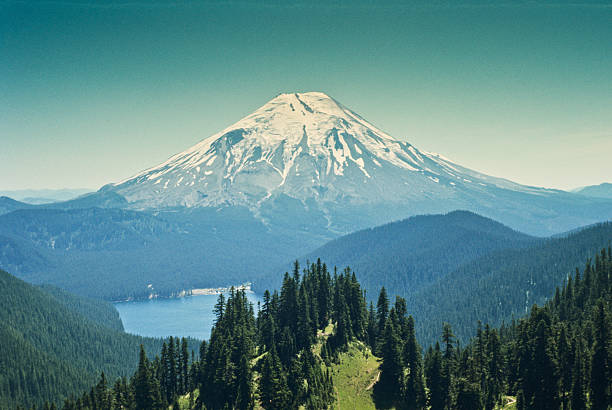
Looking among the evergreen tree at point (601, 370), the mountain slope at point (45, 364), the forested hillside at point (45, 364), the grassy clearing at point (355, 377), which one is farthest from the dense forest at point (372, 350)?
the forested hillside at point (45, 364)

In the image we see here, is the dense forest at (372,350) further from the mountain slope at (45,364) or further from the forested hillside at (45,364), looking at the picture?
the forested hillside at (45,364)

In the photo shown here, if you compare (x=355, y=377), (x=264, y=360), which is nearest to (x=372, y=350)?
(x=355, y=377)

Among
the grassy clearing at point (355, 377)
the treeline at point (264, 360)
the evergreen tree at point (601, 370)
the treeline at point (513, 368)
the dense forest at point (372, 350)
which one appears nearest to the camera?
the evergreen tree at point (601, 370)

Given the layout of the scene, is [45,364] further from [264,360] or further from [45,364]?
[264,360]

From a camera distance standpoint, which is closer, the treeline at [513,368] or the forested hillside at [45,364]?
the treeline at [513,368]

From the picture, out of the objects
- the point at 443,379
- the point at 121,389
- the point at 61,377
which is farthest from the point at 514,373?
the point at 61,377

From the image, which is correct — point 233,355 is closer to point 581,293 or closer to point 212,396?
point 212,396

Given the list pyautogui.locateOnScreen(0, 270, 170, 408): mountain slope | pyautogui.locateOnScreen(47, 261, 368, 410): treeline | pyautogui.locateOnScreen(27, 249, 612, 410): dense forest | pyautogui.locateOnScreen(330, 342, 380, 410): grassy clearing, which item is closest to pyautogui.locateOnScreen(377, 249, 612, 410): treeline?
pyautogui.locateOnScreen(27, 249, 612, 410): dense forest

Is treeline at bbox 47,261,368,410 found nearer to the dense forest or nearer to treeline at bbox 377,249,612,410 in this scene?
the dense forest
